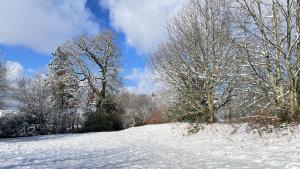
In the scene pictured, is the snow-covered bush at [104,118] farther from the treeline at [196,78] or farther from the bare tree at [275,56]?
the bare tree at [275,56]

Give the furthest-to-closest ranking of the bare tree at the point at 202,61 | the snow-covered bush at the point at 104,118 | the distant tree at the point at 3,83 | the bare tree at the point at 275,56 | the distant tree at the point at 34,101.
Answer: the snow-covered bush at the point at 104,118 < the distant tree at the point at 3,83 < the distant tree at the point at 34,101 < the bare tree at the point at 202,61 < the bare tree at the point at 275,56

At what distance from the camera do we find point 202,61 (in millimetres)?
21406

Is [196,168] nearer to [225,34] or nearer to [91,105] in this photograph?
[225,34]

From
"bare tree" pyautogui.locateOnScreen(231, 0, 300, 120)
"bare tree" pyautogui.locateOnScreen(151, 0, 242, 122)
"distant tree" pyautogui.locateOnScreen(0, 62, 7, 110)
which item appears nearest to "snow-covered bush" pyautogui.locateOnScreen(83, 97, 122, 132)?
"distant tree" pyautogui.locateOnScreen(0, 62, 7, 110)

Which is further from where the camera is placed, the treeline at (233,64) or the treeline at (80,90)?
the treeline at (80,90)

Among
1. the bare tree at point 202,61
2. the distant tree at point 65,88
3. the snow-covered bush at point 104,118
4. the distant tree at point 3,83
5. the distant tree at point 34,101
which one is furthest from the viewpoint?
the distant tree at point 65,88

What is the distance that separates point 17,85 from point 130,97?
3473 centimetres

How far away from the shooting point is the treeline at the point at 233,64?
14.6 m

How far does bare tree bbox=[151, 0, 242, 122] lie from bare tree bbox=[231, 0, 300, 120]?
8.81 ft

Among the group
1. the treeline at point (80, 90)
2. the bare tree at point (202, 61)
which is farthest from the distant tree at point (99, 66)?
the bare tree at point (202, 61)

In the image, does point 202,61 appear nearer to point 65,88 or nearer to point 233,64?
point 233,64

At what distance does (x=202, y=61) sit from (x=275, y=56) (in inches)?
258

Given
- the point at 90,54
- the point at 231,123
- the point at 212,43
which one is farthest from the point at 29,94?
the point at 231,123

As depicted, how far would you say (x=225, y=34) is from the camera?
19297 millimetres
